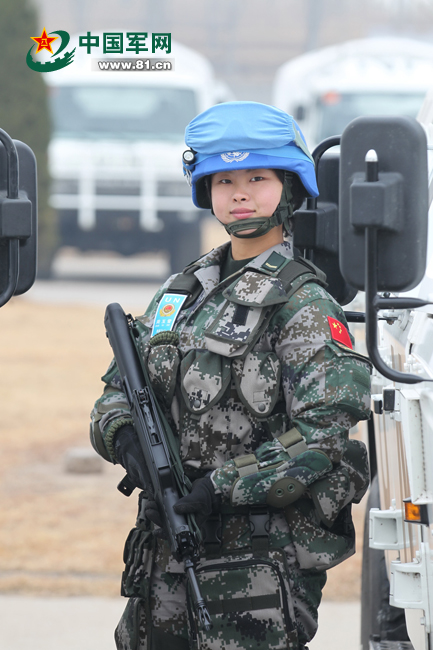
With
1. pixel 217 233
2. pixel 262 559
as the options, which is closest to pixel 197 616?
pixel 262 559

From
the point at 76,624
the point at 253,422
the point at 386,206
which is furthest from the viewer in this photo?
the point at 76,624

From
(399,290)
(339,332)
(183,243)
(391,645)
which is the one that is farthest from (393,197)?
(183,243)

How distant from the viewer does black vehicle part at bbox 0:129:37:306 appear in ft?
7.72

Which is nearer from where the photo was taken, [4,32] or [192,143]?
[192,143]

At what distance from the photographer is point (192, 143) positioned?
2.50 metres

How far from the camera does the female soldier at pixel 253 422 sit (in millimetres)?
2324

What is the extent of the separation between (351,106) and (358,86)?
0.30 metres

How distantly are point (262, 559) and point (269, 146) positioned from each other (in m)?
0.90

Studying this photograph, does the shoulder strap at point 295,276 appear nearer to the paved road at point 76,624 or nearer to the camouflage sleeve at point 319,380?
the camouflage sleeve at point 319,380

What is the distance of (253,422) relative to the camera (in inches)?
94.8

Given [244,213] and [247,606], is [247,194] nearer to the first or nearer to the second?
[244,213]

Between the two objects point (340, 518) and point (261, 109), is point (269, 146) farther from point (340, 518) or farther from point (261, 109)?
point (340, 518)

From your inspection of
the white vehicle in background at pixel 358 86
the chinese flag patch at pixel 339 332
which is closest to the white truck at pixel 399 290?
the chinese flag patch at pixel 339 332

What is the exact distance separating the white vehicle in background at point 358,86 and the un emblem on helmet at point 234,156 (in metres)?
13.1
